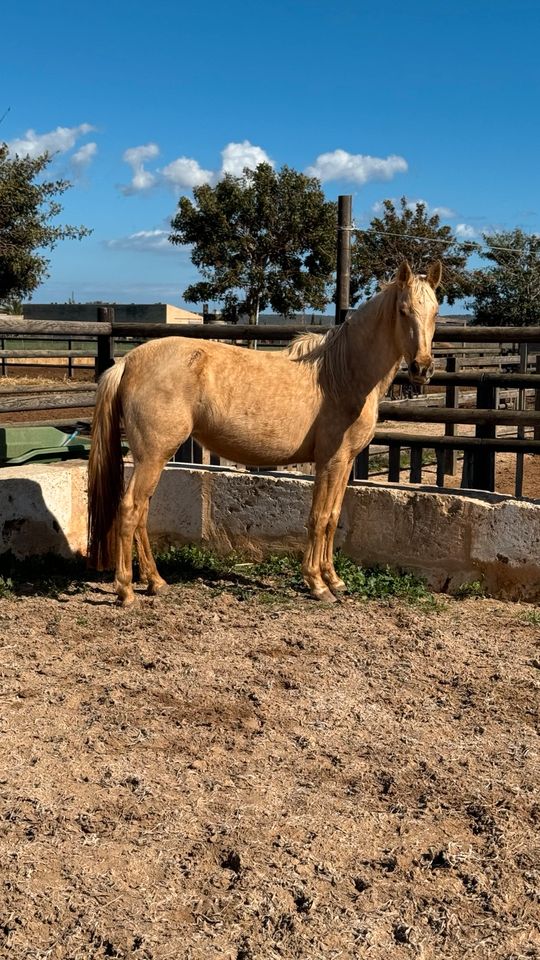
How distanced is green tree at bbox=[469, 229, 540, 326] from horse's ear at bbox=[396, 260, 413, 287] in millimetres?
22362

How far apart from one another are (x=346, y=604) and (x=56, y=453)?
97.3 inches

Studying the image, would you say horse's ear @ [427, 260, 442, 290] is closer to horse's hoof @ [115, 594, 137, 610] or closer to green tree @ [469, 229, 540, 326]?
horse's hoof @ [115, 594, 137, 610]

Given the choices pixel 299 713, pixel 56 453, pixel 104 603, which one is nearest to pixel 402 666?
pixel 299 713

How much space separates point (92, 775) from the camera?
3043 millimetres

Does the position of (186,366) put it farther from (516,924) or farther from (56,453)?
(516,924)

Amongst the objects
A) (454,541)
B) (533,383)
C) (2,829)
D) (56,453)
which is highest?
(533,383)

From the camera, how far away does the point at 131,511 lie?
5.10 m

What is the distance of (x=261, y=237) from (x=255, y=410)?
24192mm

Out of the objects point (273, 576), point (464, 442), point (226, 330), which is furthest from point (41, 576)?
point (464, 442)

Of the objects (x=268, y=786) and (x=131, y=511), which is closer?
(x=268, y=786)

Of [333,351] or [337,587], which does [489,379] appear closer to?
[333,351]

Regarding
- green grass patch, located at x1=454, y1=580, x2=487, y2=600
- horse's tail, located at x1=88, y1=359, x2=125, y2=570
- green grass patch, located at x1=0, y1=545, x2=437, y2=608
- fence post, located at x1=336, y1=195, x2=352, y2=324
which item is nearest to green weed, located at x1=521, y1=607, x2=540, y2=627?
green grass patch, located at x1=454, y1=580, x2=487, y2=600

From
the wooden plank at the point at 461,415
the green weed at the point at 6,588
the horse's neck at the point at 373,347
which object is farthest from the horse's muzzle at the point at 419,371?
the green weed at the point at 6,588

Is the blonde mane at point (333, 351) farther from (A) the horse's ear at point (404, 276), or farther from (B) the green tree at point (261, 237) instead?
(B) the green tree at point (261, 237)
